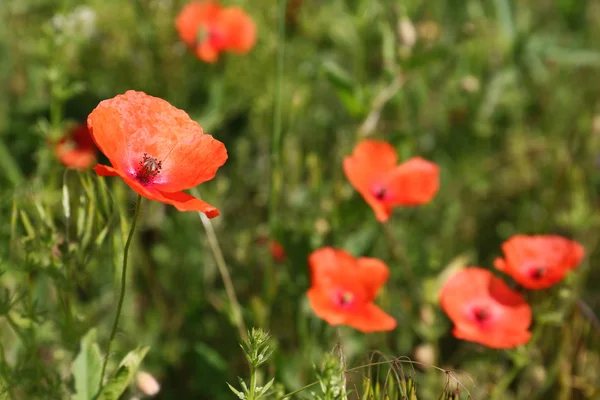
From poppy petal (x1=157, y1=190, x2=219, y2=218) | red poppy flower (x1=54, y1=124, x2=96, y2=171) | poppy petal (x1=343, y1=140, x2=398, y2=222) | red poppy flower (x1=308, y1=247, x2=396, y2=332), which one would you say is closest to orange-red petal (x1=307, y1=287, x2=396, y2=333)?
red poppy flower (x1=308, y1=247, x2=396, y2=332)

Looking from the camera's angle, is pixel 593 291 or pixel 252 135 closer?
pixel 593 291

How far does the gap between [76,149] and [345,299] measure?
1253 millimetres

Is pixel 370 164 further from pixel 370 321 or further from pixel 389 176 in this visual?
pixel 370 321

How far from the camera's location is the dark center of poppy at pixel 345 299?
184 cm

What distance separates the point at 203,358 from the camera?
2.10 metres

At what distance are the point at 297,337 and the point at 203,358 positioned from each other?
399 mm

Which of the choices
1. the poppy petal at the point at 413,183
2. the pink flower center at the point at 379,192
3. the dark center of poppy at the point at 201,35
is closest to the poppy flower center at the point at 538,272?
the poppy petal at the point at 413,183

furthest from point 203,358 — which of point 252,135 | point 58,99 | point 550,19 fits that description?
point 550,19

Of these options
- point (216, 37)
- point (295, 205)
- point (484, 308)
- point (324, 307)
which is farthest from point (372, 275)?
point (216, 37)

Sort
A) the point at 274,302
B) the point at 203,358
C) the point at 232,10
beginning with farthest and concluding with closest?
the point at 232,10, the point at 274,302, the point at 203,358

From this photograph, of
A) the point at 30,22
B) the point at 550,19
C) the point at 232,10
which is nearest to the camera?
the point at 232,10

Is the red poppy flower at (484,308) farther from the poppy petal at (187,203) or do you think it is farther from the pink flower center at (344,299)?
the poppy petal at (187,203)

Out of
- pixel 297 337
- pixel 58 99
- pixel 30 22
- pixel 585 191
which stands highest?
pixel 58 99

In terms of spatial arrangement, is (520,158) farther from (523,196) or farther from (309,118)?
(309,118)
